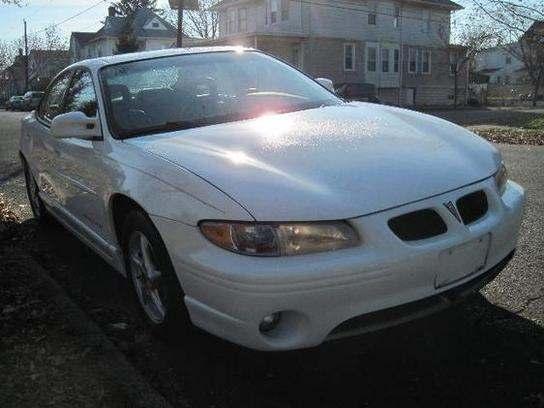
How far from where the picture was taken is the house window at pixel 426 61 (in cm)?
4350

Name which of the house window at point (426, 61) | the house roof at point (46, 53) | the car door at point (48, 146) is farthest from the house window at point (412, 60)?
the house roof at point (46, 53)

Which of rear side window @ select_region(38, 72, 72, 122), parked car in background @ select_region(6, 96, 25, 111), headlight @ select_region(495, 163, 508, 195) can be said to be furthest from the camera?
parked car in background @ select_region(6, 96, 25, 111)

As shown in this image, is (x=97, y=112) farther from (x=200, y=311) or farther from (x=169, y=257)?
(x=200, y=311)

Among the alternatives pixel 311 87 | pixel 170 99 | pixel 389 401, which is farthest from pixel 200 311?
pixel 311 87

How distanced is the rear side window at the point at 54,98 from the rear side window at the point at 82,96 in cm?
21

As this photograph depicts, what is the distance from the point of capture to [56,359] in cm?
309

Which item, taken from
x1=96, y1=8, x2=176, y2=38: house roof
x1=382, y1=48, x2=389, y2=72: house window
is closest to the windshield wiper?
x1=382, y1=48, x2=389, y2=72: house window

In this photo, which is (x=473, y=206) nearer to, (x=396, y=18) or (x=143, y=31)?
(x=396, y=18)

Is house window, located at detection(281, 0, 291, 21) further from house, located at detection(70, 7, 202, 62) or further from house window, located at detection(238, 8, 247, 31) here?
house, located at detection(70, 7, 202, 62)

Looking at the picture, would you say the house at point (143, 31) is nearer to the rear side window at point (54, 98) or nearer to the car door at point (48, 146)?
the rear side window at point (54, 98)

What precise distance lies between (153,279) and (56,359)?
24.0 inches

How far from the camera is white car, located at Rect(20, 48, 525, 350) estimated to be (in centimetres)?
254

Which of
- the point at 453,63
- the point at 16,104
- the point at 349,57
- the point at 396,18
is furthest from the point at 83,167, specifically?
the point at 16,104

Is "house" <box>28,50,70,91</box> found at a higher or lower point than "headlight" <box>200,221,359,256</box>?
higher
